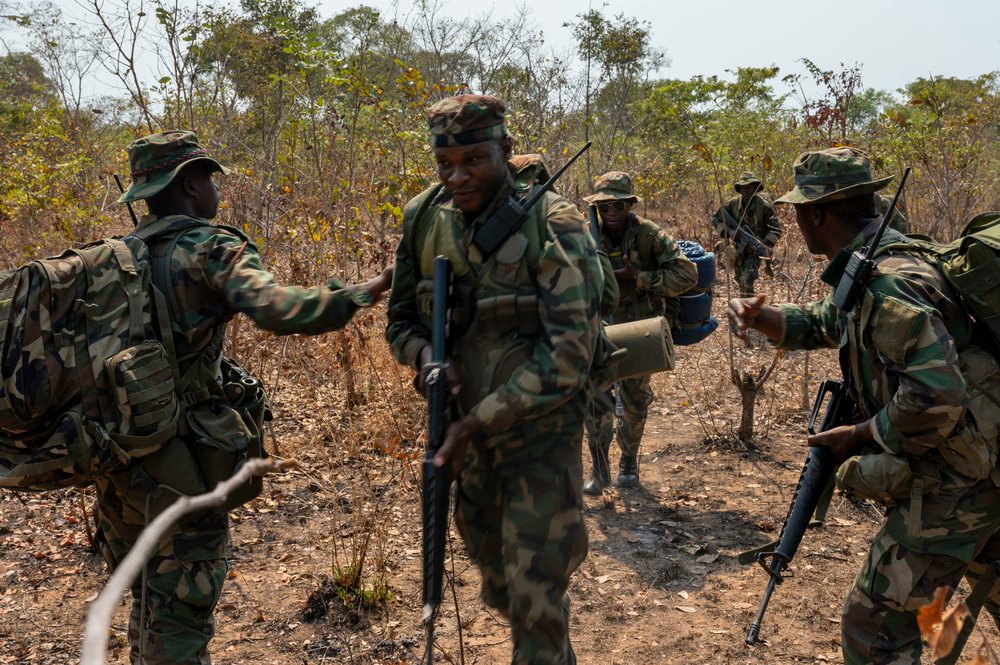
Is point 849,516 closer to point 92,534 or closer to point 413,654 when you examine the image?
point 413,654

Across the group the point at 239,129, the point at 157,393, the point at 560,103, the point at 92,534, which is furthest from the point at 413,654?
the point at 560,103

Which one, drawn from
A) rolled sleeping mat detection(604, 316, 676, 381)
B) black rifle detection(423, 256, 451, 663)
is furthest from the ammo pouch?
rolled sleeping mat detection(604, 316, 676, 381)

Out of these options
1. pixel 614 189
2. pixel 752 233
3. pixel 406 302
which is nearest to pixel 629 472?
pixel 614 189

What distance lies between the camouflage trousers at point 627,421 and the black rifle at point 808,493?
2.65m

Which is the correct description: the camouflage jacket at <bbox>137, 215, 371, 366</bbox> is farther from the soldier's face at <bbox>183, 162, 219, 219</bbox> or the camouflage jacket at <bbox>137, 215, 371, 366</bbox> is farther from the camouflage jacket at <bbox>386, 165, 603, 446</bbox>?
the camouflage jacket at <bbox>386, 165, 603, 446</bbox>

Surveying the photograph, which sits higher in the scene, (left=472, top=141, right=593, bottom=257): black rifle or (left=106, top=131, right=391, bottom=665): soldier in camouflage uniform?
(left=472, top=141, right=593, bottom=257): black rifle

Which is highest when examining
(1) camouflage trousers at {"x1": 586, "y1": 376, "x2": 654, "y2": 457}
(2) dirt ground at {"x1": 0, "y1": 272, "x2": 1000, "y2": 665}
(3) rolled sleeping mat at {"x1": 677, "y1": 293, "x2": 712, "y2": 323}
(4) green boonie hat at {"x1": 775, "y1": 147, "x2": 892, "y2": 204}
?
(4) green boonie hat at {"x1": 775, "y1": 147, "x2": 892, "y2": 204}

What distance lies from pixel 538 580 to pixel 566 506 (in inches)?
9.7

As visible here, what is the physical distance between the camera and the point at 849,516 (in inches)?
207

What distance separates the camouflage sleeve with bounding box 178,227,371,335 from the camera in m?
2.82

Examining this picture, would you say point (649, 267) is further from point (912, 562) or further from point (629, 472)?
point (912, 562)

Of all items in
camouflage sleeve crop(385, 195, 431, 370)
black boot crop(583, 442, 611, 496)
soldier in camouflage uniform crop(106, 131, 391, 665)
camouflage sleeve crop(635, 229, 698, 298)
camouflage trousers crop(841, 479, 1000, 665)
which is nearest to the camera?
camouflage trousers crop(841, 479, 1000, 665)

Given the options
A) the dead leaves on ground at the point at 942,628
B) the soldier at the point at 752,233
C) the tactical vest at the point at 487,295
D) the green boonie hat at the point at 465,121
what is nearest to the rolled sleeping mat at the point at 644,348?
the tactical vest at the point at 487,295

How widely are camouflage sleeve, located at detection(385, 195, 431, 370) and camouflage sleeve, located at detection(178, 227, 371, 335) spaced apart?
20 cm
